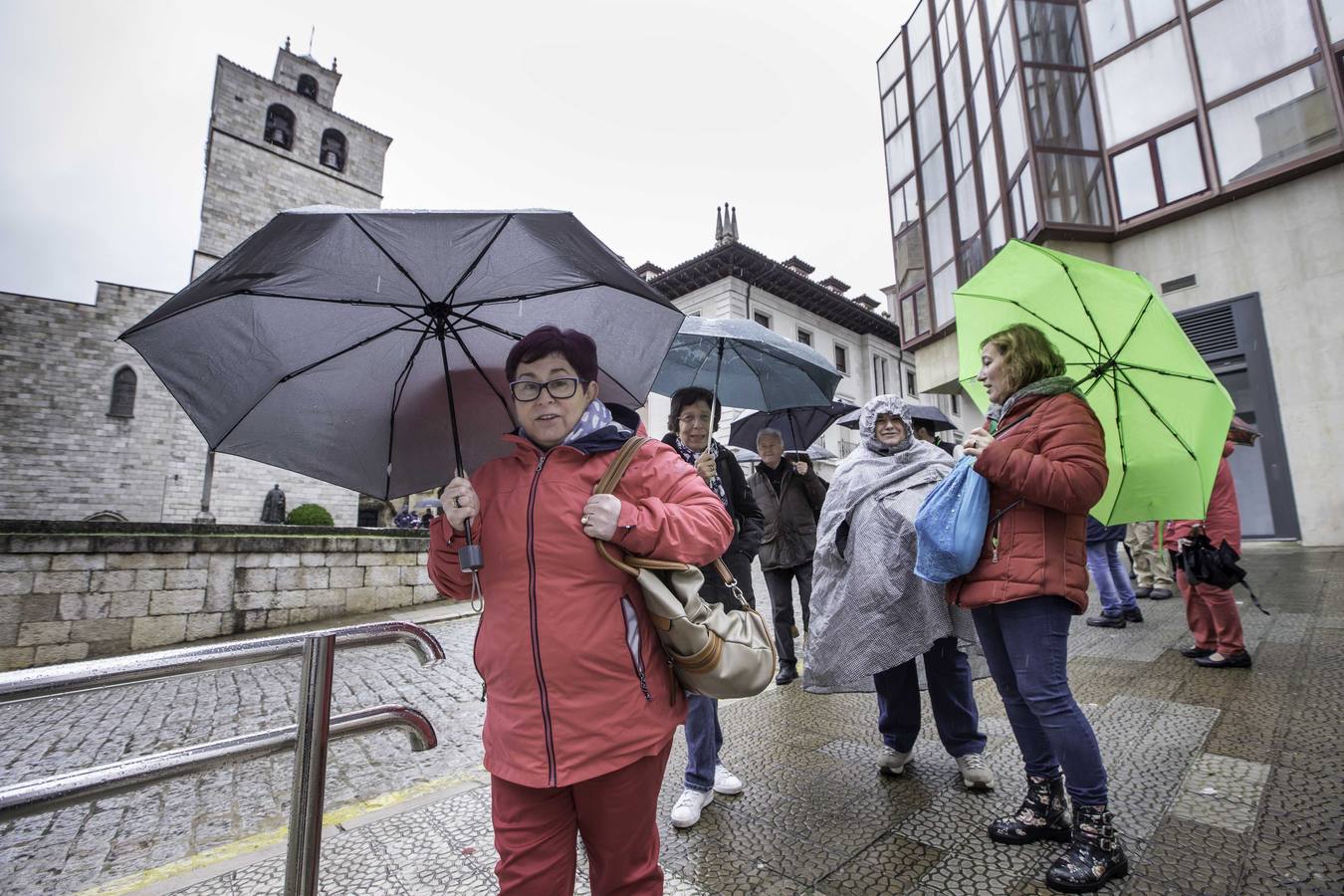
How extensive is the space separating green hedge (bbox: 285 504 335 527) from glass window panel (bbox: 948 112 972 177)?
75.9 feet

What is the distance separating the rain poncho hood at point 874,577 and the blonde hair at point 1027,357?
79 cm

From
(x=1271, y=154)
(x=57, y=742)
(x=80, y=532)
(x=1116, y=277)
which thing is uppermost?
(x=1271, y=154)

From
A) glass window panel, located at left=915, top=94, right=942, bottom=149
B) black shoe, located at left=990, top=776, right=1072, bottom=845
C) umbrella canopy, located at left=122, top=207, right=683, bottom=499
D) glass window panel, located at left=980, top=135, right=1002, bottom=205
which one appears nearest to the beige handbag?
umbrella canopy, located at left=122, top=207, right=683, bottom=499

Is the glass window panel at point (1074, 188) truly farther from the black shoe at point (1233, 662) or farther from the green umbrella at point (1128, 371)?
the green umbrella at point (1128, 371)

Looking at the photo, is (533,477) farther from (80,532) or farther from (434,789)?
(80,532)

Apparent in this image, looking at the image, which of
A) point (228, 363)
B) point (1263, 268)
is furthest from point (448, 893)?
point (1263, 268)

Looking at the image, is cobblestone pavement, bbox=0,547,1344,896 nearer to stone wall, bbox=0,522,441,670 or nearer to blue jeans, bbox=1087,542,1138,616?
blue jeans, bbox=1087,542,1138,616

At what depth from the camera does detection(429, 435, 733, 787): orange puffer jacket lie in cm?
148

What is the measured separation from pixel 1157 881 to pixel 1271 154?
48.3ft

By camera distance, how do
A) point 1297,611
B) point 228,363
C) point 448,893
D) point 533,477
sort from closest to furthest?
point 533,477 → point 228,363 → point 448,893 → point 1297,611

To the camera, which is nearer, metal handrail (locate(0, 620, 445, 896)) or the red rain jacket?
metal handrail (locate(0, 620, 445, 896))

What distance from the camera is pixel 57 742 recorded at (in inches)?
160

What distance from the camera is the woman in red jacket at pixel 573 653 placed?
149 centimetres

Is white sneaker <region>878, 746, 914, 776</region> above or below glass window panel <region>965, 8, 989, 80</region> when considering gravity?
A: below
